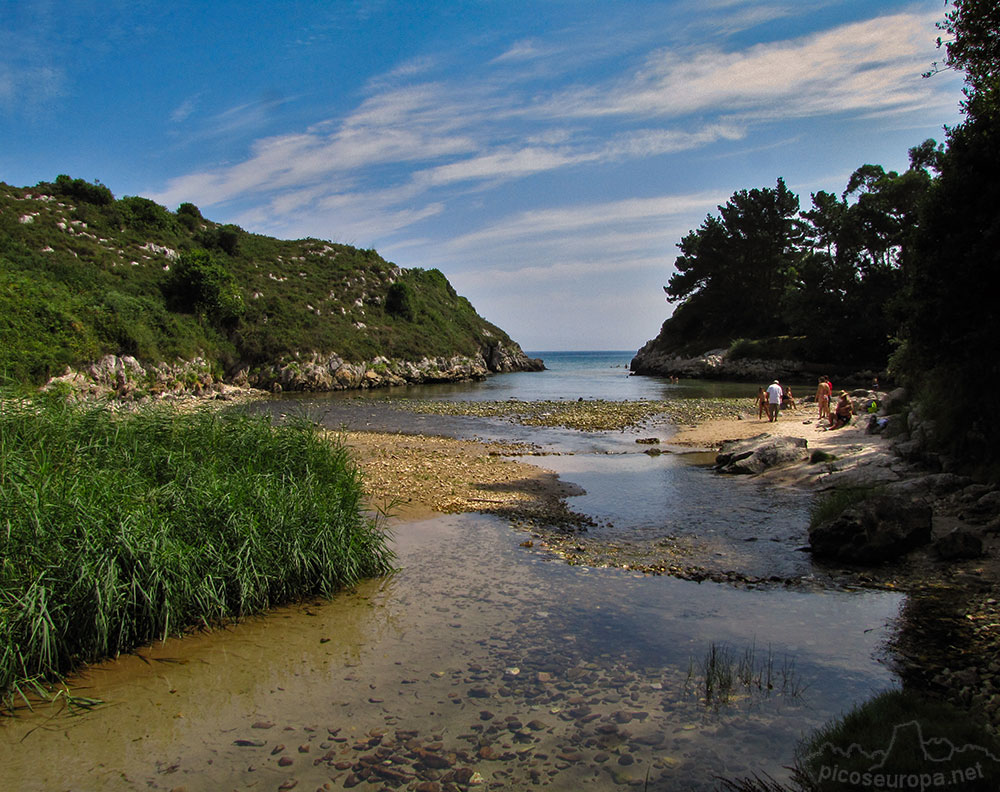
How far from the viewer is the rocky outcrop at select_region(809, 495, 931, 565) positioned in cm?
1057

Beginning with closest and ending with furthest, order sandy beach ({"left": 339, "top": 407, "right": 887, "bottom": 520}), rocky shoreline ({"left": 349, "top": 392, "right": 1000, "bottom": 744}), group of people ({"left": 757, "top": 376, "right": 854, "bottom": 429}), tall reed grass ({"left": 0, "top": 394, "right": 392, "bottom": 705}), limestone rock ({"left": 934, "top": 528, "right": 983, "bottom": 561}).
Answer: tall reed grass ({"left": 0, "top": 394, "right": 392, "bottom": 705})
rocky shoreline ({"left": 349, "top": 392, "right": 1000, "bottom": 744})
limestone rock ({"left": 934, "top": 528, "right": 983, "bottom": 561})
sandy beach ({"left": 339, "top": 407, "right": 887, "bottom": 520})
group of people ({"left": 757, "top": 376, "right": 854, "bottom": 429})

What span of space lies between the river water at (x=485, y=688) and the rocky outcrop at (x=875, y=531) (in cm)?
75

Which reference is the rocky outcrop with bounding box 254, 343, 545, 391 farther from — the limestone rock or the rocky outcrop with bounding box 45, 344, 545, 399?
the limestone rock

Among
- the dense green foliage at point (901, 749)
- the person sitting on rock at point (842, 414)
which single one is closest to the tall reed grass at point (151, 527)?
the dense green foliage at point (901, 749)

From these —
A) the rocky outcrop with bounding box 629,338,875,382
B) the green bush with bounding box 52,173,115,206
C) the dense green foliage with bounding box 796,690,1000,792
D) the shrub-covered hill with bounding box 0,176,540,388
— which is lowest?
the dense green foliage with bounding box 796,690,1000,792

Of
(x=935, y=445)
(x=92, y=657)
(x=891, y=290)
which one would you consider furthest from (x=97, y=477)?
(x=891, y=290)

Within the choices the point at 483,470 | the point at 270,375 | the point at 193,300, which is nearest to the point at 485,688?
the point at 483,470

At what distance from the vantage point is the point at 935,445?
615 inches

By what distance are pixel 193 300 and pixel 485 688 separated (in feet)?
216

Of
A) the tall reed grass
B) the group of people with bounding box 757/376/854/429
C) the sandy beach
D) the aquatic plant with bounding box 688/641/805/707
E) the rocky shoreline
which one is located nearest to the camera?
the aquatic plant with bounding box 688/641/805/707

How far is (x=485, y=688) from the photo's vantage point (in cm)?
659

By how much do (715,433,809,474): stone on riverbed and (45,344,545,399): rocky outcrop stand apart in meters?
30.0

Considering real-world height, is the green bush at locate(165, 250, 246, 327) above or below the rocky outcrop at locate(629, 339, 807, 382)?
above

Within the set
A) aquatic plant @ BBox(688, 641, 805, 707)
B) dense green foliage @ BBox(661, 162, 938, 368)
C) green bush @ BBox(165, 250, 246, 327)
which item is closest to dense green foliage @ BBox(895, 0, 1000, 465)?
aquatic plant @ BBox(688, 641, 805, 707)
